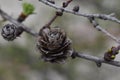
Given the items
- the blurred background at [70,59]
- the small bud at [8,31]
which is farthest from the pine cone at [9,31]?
the blurred background at [70,59]

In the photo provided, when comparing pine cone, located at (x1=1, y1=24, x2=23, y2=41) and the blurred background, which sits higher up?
pine cone, located at (x1=1, y1=24, x2=23, y2=41)

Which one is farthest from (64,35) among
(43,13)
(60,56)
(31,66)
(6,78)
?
(43,13)

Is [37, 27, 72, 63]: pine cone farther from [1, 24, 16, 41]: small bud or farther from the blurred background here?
the blurred background

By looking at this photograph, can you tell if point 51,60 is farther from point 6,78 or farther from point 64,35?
point 6,78

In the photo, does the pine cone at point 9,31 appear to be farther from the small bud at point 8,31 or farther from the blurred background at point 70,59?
the blurred background at point 70,59

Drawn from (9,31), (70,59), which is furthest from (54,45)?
(70,59)

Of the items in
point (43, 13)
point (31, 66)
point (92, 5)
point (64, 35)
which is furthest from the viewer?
point (43, 13)

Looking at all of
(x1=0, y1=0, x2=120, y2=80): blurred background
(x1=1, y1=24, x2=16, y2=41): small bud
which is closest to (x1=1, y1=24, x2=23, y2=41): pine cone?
Result: (x1=1, y1=24, x2=16, y2=41): small bud

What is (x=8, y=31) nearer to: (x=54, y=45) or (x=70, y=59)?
(x=54, y=45)
